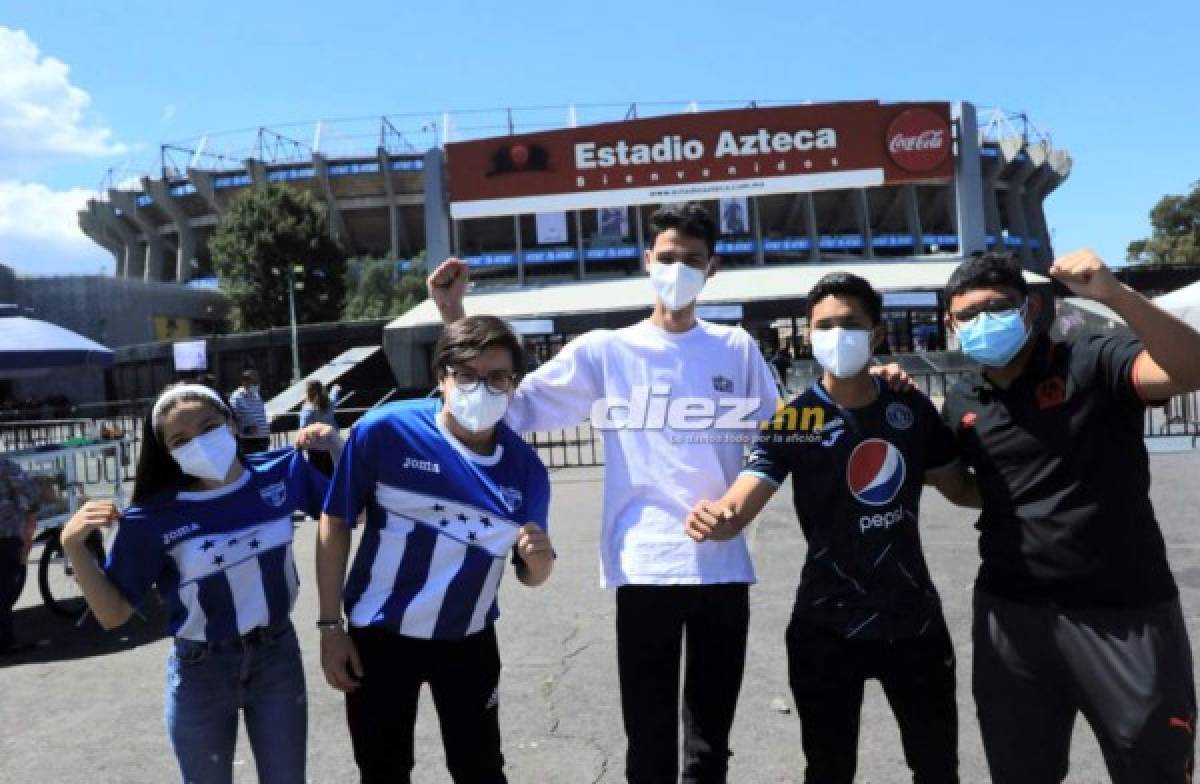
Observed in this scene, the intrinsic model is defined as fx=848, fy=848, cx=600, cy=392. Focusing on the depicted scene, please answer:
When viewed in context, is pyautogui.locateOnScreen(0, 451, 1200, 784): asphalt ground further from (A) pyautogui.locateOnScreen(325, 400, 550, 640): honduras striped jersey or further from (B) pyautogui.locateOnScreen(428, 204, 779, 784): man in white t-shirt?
(A) pyautogui.locateOnScreen(325, 400, 550, 640): honduras striped jersey

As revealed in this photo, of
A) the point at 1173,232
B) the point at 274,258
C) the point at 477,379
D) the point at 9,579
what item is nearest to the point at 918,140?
the point at 274,258

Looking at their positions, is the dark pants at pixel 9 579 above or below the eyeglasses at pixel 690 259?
below

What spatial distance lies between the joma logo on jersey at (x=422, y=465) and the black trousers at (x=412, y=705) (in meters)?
0.52

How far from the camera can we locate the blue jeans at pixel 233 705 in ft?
8.71

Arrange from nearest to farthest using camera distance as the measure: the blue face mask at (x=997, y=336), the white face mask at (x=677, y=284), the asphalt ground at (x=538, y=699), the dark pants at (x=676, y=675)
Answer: the blue face mask at (x=997, y=336) < the dark pants at (x=676, y=675) < the white face mask at (x=677, y=284) < the asphalt ground at (x=538, y=699)

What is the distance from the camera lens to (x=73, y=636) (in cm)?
664

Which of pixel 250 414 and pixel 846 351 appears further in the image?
pixel 250 414

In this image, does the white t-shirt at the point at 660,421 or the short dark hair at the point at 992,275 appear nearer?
the short dark hair at the point at 992,275

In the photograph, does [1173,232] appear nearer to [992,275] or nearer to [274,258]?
[274,258]

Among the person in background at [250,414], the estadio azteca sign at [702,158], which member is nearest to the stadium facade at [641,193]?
the estadio azteca sign at [702,158]

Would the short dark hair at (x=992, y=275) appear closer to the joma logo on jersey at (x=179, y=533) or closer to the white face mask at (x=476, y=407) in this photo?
the white face mask at (x=476, y=407)

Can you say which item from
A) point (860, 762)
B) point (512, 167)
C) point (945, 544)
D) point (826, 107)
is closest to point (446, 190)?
point (512, 167)

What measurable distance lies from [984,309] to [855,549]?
0.86 m

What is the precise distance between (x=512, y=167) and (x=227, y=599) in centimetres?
3876
